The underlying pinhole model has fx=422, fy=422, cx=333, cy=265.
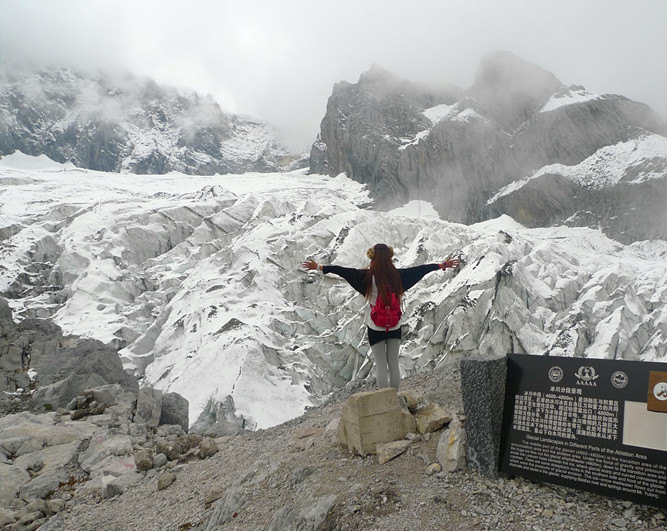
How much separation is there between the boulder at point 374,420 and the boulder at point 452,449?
2.33ft

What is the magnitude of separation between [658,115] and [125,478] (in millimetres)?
142181

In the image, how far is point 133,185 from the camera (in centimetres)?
11050

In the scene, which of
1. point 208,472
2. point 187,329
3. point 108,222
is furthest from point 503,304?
point 108,222

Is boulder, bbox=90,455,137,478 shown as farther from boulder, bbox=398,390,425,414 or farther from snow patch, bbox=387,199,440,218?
snow patch, bbox=387,199,440,218

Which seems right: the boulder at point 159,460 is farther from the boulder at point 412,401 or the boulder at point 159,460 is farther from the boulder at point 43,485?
the boulder at point 412,401

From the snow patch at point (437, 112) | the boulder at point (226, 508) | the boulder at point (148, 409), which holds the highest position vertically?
the snow patch at point (437, 112)

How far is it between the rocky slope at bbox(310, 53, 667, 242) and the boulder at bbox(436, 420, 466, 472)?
10284 centimetres

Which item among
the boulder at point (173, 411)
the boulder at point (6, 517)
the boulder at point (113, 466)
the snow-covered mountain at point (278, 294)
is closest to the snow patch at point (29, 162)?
the snow-covered mountain at point (278, 294)

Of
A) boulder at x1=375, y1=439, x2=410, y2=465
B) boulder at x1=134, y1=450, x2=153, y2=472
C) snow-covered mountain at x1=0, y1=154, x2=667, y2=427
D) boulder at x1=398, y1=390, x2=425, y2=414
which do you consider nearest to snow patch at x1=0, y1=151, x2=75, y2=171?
snow-covered mountain at x1=0, y1=154, x2=667, y2=427

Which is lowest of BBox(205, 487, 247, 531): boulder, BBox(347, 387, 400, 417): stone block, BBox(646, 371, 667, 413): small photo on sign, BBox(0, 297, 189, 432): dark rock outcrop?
BBox(0, 297, 189, 432): dark rock outcrop

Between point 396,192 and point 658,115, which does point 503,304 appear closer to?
point 396,192

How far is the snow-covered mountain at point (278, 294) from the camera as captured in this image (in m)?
45.3

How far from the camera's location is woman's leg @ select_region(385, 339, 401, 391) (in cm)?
680

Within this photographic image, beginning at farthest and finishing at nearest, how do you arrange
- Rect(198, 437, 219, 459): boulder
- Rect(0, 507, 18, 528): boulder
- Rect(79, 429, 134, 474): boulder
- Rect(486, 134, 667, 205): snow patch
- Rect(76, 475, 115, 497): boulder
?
Rect(486, 134, 667, 205): snow patch → Rect(79, 429, 134, 474): boulder → Rect(198, 437, 219, 459): boulder → Rect(76, 475, 115, 497): boulder → Rect(0, 507, 18, 528): boulder
